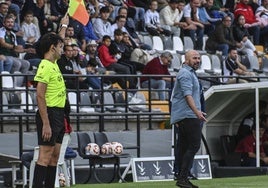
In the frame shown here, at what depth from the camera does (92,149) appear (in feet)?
62.2

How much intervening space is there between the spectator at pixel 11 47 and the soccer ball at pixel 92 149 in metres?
4.33

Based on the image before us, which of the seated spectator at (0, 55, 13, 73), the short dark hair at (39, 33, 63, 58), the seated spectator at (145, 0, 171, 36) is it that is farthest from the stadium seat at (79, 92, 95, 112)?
the short dark hair at (39, 33, 63, 58)

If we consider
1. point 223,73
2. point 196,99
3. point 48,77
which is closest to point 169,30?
point 223,73

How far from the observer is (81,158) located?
66.1 feet

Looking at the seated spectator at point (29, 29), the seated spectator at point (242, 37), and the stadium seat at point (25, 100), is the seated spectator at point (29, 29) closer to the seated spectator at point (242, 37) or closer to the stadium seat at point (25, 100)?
the stadium seat at point (25, 100)

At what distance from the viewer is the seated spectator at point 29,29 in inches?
971

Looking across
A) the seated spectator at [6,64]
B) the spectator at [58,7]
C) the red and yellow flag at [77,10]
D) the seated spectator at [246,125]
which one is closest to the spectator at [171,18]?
the spectator at [58,7]

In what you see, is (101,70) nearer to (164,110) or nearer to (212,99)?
(164,110)

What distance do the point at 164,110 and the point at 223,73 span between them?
409 cm

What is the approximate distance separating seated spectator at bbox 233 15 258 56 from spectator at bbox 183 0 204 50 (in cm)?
99

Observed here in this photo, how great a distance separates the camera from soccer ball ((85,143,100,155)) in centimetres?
1895

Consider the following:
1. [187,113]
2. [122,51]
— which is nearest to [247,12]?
[122,51]

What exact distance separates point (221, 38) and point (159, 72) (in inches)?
190

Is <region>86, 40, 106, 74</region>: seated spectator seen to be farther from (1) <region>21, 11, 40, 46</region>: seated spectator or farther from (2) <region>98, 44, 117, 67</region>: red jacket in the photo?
(1) <region>21, 11, 40, 46</region>: seated spectator
